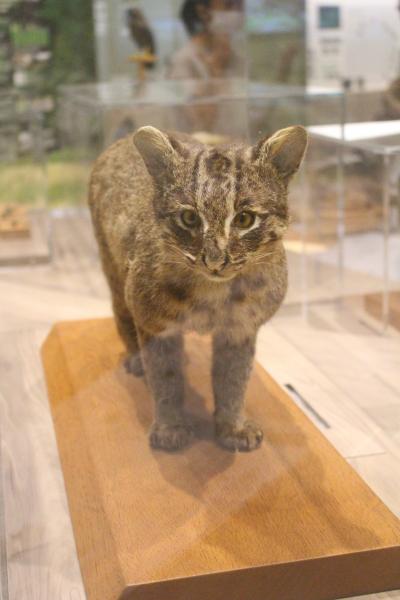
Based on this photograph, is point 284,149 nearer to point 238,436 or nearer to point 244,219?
point 244,219

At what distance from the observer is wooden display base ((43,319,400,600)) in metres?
1.53

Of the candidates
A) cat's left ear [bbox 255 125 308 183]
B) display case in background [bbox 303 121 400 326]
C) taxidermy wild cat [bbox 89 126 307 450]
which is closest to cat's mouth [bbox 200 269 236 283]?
taxidermy wild cat [bbox 89 126 307 450]

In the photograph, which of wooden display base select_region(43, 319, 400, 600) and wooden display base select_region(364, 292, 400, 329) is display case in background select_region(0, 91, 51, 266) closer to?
wooden display base select_region(364, 292, 400, 329)

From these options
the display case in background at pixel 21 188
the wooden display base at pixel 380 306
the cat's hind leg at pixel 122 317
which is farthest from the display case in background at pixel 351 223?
the display case in background at pixel 21 188

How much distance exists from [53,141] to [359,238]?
1685 mm

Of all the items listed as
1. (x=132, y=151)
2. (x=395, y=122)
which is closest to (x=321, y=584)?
(x=132, y=151)

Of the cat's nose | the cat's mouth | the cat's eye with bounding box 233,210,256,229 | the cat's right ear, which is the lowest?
the cat's mouth

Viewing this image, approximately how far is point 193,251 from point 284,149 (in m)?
0.23

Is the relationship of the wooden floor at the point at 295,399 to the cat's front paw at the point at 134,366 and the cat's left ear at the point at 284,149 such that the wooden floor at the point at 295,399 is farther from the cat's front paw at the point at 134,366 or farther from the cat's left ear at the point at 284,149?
the cat's left ear at the point at 284,149

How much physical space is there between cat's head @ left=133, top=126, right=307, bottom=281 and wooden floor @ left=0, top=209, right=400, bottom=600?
24.5 inches

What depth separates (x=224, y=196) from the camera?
1.41 meters

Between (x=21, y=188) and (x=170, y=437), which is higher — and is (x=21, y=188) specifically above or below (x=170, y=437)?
above

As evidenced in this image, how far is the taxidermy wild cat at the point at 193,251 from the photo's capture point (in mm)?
1431

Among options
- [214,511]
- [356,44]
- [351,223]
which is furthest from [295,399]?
[356,44]
